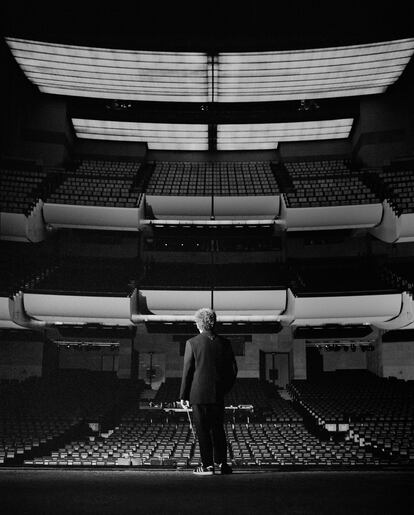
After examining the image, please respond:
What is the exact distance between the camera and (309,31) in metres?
14.0

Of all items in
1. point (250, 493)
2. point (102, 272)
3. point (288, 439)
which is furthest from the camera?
point (102, 272)

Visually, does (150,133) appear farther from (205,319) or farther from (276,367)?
(205,319)

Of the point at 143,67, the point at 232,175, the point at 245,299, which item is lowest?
the point at 245,299

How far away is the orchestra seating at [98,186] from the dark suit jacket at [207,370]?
13315 mm

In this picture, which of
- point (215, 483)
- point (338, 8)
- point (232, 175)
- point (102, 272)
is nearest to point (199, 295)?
point (102, 272)

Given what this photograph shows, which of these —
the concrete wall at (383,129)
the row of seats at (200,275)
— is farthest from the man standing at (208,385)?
the concrete wall at (383,129)

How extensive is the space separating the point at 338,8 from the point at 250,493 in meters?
13.7

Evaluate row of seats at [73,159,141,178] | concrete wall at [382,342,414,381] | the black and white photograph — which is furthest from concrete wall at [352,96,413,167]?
row of seats at [73,159,141,178]

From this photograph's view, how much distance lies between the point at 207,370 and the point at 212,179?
1523 cm

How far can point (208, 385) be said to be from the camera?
334cm

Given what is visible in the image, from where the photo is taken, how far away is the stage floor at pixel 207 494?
1984mm

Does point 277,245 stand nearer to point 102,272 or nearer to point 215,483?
point 102,272

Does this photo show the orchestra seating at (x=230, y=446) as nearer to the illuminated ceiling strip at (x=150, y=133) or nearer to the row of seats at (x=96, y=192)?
the row of seats at (x=96, y=192)

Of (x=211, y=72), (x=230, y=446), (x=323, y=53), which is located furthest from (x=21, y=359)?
(x=323, y=53)
